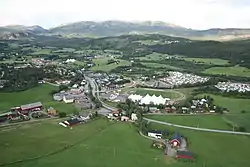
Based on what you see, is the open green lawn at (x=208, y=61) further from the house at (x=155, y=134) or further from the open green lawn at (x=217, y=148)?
the house at (x=155, y=134)

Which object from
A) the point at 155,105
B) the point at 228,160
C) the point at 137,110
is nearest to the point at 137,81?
the point at 155,105

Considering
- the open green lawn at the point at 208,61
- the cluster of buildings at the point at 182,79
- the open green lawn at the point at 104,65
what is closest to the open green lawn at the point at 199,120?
the cluster of buildings at the point at 182,79

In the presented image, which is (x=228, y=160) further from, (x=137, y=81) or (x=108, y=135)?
(x=137, y=81)

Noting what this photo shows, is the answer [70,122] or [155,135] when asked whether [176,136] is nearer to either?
[155,135]

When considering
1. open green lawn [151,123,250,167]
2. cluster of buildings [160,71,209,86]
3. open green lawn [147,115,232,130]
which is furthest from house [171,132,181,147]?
cluster of buildings [160,71,209,86]

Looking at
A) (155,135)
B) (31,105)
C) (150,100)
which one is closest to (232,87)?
(150,100)

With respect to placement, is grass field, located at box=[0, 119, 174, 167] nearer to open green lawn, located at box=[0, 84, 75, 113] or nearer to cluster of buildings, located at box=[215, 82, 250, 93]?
open green lawn, located at box=[0, 84, 75, 113]
